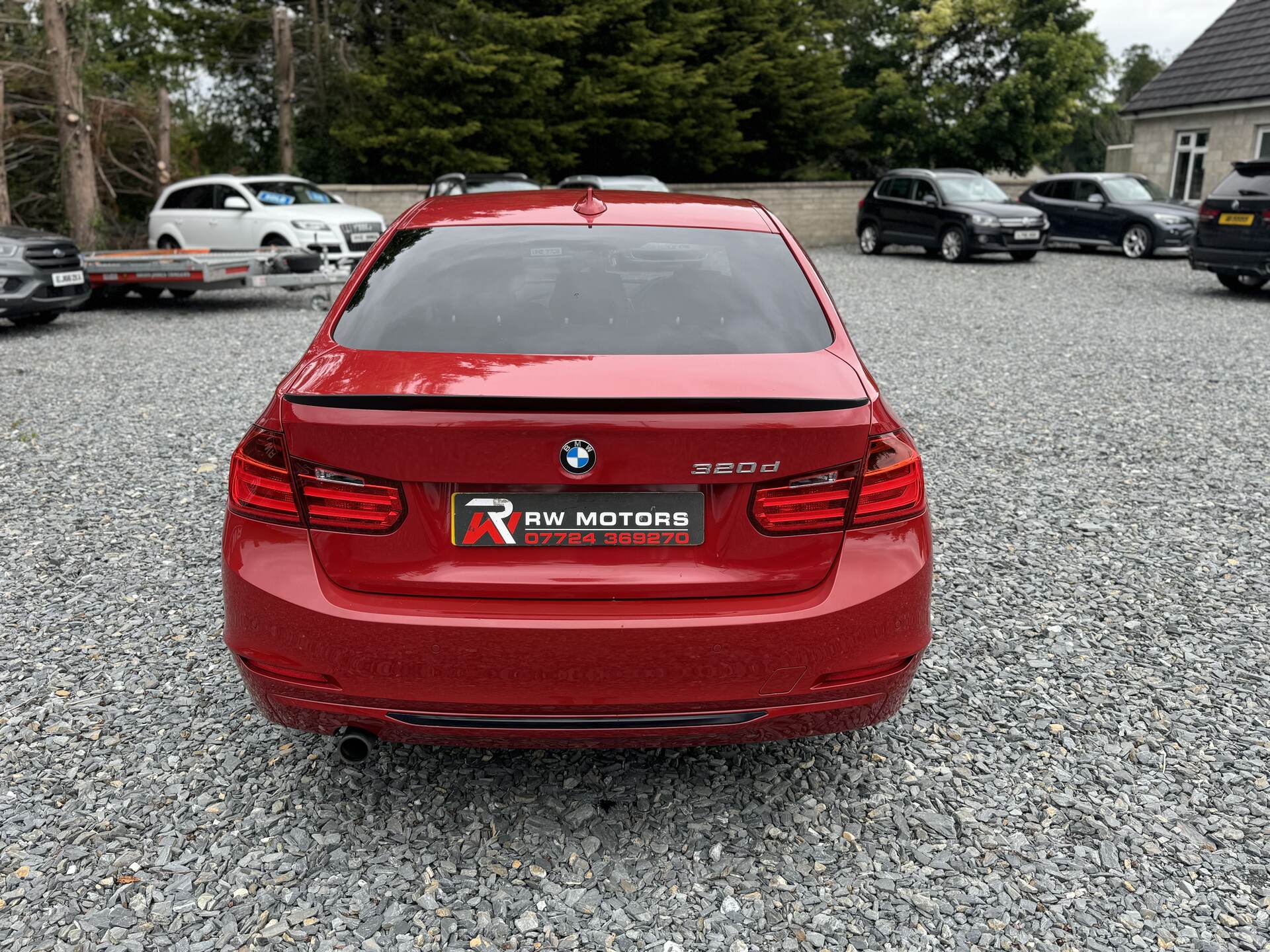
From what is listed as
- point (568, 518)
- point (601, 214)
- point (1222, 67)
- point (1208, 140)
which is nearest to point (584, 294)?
point (601, 214)

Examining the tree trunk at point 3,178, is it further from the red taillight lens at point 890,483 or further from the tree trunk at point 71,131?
the red taillight lens at point 890,483

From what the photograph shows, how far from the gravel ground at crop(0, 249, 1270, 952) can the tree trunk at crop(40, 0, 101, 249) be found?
15158 mm

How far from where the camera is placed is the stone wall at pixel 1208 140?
26.8m

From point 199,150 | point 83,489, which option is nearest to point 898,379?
point 83,489

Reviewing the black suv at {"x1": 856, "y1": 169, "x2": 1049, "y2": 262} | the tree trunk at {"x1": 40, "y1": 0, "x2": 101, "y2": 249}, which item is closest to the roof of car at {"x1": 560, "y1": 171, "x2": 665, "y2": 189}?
the black suv at {"x1": 856, "y1": 169, "x2": 1049, "y2": 262}

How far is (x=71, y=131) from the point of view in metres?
18.7

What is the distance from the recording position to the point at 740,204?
12.9ft

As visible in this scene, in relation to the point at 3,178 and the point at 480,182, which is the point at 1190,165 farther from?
the point at 3,178

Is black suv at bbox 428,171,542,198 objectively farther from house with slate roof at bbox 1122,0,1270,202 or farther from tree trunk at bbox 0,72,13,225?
house with slate roof at bbox 1122,0,1270,202

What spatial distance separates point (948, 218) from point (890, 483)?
20.2 metres

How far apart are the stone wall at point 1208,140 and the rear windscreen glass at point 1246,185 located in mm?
13263

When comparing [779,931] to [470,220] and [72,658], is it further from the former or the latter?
[72,658]

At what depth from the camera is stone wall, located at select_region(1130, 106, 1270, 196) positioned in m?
26.8

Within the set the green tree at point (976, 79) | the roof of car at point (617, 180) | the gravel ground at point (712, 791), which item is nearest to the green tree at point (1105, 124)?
the green tree at point (976, 79)
